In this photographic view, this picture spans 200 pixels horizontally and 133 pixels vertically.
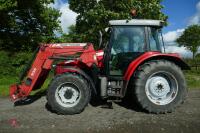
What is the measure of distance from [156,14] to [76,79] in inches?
824

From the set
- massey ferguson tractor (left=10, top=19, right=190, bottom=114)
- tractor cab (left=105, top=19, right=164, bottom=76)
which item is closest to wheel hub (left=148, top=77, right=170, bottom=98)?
massey ferguson tractor (left=10, top=19, right=190, bottom=114)

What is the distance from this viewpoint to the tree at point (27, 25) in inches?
907

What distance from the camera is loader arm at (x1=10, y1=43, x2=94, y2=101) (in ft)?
27.6

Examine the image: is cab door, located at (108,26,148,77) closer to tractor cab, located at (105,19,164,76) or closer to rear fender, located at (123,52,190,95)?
tractor cab, located at (105,19,164,76)

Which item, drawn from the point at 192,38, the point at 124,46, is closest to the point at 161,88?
the point at 124,46

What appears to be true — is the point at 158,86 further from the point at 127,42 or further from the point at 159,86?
the point at 127,42

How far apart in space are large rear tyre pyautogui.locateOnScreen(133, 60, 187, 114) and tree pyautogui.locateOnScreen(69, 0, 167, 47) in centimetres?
1782

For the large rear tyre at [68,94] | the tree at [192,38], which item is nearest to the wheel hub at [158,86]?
the large rear tyre at [68,94]

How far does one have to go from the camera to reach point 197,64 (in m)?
35.7

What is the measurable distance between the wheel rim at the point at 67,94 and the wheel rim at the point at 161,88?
5.84ft

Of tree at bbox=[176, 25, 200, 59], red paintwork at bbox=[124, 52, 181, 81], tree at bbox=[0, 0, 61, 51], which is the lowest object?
red paintwork at bbox=[124, 52, 181, 81]

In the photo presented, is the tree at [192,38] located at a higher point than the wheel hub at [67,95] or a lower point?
higher

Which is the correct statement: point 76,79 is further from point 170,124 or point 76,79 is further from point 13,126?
point 170,124

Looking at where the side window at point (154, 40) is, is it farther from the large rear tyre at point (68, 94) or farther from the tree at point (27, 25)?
the tree at point (27, 25)
